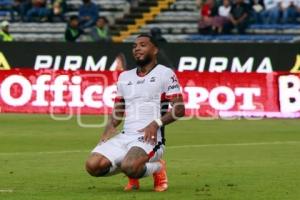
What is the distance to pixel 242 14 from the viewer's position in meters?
35.5

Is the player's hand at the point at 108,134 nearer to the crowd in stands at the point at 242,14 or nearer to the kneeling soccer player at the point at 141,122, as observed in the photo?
the kneeling soccer player at the point at 141,122

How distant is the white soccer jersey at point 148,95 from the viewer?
1299 centimetres

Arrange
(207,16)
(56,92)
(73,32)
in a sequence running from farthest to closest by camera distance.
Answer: (207,16) < (73,32) < (56,92)

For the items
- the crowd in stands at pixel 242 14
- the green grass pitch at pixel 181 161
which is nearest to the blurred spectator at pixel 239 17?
the crowd in stands at pixel 242 14

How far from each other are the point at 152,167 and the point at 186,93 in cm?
1568

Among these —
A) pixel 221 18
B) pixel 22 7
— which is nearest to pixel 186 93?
pixel 221 18

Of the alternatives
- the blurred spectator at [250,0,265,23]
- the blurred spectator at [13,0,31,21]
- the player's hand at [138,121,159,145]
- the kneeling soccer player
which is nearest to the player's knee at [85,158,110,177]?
the kneeling soccer player

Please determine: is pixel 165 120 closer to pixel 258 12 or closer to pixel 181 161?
pixel 181 161

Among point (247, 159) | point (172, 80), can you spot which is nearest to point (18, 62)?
point (247, 159)

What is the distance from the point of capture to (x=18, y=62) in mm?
32531

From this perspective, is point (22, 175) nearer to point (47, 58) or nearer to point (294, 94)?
point (294, 94)

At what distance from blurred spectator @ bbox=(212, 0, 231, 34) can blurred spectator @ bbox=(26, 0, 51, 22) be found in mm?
6570

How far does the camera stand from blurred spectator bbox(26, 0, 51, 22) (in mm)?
39500

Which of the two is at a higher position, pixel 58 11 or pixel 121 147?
pixel 58 11
